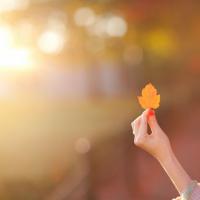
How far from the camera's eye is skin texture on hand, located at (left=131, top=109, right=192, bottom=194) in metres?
1.21

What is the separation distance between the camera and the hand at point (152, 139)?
4.03ft

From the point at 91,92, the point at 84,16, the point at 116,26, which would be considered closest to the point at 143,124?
the point at 84,16

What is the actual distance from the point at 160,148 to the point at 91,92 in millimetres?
8958

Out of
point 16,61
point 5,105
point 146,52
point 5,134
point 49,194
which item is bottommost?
point 49,194

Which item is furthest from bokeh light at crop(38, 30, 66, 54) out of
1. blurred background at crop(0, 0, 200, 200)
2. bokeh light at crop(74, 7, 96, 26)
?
bokeh light at crop(74, 7, 96, 26)

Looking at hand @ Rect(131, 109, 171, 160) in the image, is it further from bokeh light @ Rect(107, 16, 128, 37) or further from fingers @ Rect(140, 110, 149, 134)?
bokeh light @ Rect(107, 16, 128, 37)

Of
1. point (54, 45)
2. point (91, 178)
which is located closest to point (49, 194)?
point (91, 178)

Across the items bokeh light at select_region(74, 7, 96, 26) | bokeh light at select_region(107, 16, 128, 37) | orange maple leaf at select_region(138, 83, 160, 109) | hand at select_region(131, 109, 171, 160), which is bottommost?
hand at select_region(131, 109, 171, 160)

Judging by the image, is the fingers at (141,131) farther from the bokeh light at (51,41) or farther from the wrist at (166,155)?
the bokeh light at (51,41)

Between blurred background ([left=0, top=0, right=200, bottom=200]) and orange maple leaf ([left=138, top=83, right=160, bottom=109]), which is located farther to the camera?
blurred background ([left=0, top=0, right=200, bottom=200])

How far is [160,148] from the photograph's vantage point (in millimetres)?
1229

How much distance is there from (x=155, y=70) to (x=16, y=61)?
301cm

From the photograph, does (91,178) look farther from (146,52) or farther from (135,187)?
(146,52)

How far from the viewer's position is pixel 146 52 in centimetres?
988
